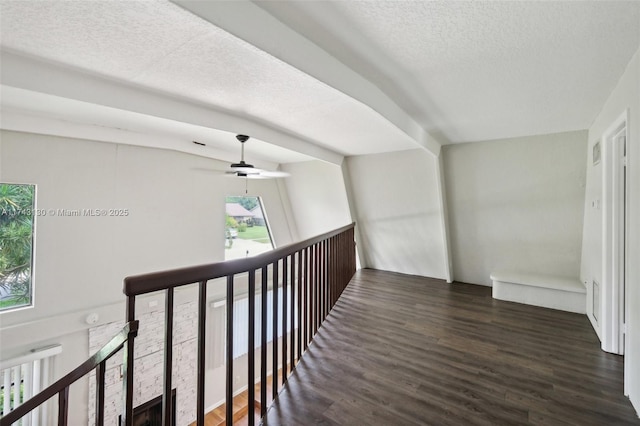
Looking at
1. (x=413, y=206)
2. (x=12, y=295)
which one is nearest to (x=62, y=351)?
(x=12, y=295)

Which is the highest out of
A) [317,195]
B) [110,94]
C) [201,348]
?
[110,94]

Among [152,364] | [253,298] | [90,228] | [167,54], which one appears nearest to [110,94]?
[167,54]

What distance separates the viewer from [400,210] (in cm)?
507

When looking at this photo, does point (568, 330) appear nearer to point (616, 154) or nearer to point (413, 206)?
point (616, 154)

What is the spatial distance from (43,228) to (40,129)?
136cm

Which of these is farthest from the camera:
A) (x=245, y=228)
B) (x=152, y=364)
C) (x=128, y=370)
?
(x=245, y=228)

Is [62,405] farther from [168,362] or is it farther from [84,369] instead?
[168,362]

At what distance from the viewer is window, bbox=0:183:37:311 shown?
3.55m

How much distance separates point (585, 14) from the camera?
1.41 metres

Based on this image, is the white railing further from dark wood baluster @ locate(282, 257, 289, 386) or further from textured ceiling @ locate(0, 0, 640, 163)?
dark wood baluster @ locate(282, 257, 289, 386)

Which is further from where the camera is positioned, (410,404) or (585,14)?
(410,404)

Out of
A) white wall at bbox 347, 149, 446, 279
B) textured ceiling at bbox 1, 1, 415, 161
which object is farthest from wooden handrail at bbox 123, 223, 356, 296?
white wall at bbox 347, 149, 446, 279

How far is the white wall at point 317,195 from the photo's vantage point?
5.56 meters

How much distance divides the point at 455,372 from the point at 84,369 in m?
2.52
